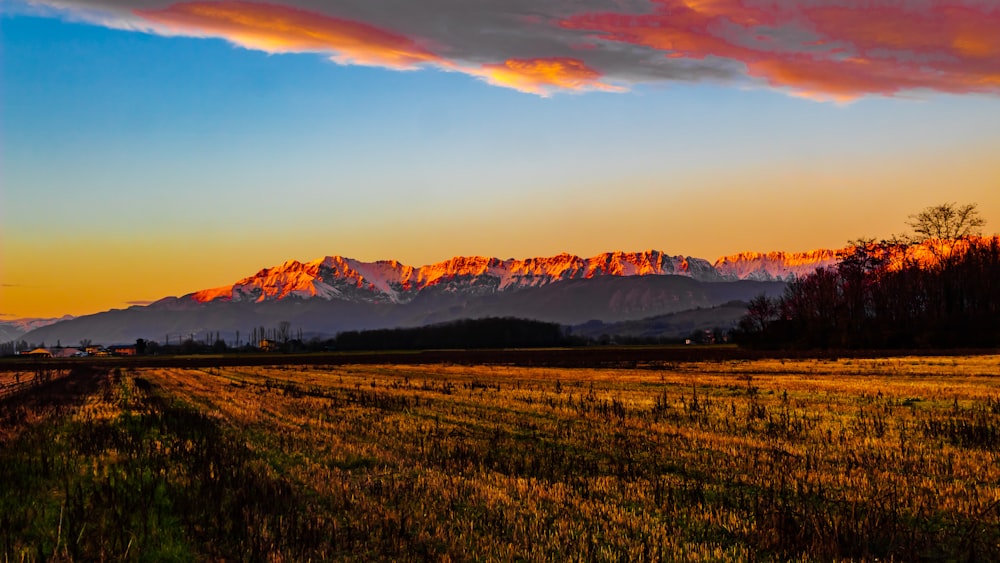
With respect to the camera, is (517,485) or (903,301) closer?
(517,485)

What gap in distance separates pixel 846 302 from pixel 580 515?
4768 inches

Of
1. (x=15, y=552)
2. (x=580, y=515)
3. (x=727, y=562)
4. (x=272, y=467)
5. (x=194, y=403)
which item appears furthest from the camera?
(x=194, y=403)

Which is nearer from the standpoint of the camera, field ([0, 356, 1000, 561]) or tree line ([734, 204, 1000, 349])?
field ([0, 356, 1000, 561])

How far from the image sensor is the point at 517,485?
41.5ft

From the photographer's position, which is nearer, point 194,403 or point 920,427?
point 920,427

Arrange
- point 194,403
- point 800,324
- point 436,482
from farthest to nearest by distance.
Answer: point 800,324 < point 194,403 < point 436,482

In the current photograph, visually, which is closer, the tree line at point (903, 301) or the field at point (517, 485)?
the field at point (517, 485)

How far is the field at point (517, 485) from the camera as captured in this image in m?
9.12

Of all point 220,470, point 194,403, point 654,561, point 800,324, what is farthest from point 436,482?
point 800,324

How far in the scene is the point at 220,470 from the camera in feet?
45.6

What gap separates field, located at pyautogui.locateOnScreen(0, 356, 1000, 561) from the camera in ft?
29.9

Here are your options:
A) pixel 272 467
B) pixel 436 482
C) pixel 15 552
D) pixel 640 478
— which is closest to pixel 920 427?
pixel 640 478

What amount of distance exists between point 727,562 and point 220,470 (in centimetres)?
980

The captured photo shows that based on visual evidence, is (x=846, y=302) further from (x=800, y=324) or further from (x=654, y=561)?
(x=654, y=561)
